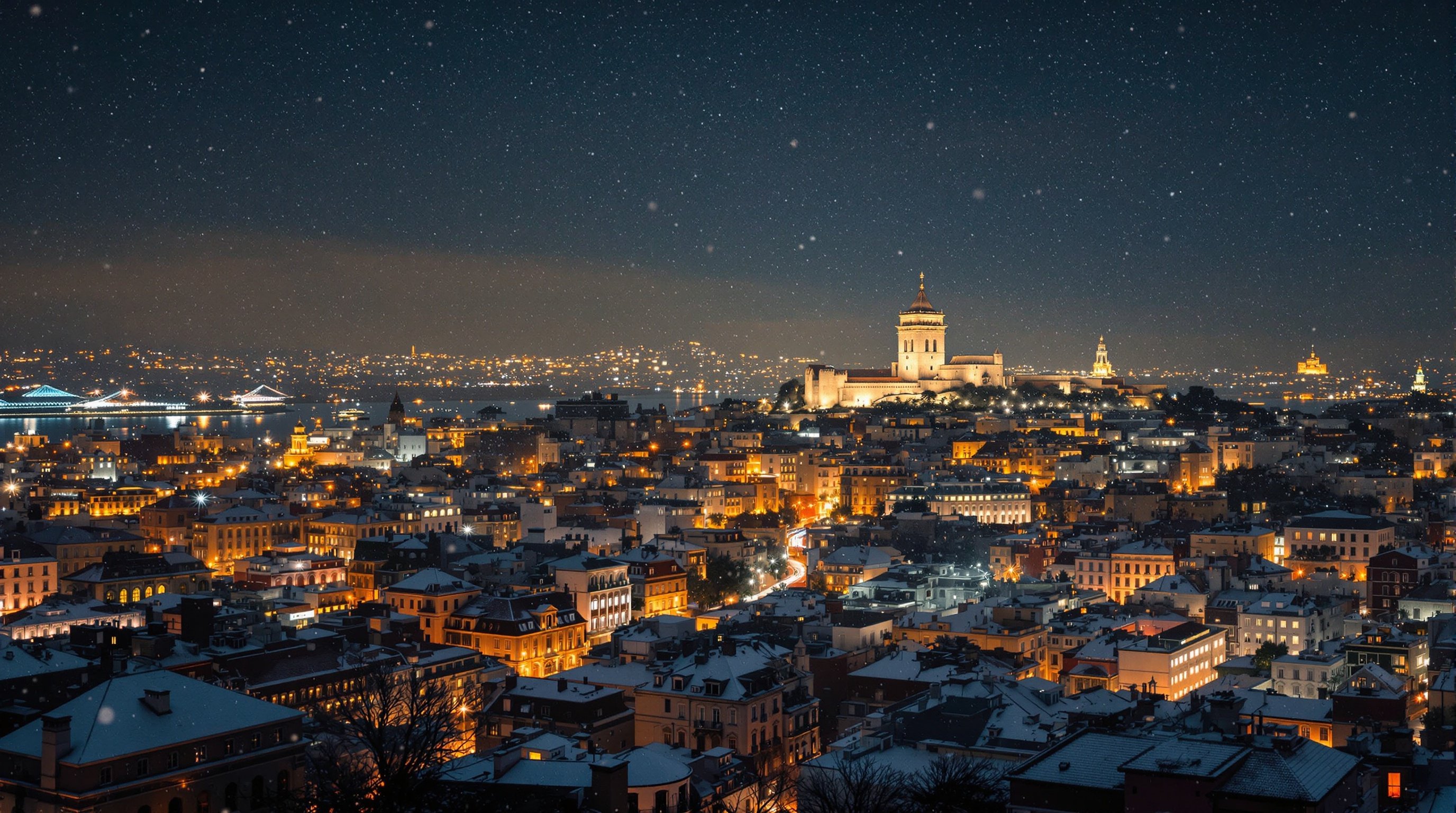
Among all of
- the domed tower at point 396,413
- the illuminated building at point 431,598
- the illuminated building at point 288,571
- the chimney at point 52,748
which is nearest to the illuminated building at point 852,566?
the illuminated building at point 431,598

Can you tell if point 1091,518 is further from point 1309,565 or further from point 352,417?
point 352,417

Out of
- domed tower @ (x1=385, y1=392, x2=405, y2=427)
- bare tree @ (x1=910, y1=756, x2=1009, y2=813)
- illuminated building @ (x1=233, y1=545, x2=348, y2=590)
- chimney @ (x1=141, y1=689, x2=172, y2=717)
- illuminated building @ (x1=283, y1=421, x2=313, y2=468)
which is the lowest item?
illuminated building @ (x1=233, y1=545, x2=348, y2=590)

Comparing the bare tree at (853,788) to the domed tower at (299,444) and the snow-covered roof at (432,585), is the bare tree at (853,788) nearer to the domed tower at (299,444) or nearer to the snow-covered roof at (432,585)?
the snow-covered roof at (432,585)

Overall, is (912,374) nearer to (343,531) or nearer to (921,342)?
(921,342)

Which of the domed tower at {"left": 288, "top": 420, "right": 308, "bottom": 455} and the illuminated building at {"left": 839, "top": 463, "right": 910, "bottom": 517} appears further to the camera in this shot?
the domed tower at {"left": 288, "top": 420, "right": 308, "bottom": 455}

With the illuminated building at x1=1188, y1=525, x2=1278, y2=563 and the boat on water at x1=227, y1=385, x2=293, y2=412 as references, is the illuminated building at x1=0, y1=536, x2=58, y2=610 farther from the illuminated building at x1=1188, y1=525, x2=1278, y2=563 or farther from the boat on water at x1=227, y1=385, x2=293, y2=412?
the boat on water at x1=227, y1=385, x2=293, y2=412

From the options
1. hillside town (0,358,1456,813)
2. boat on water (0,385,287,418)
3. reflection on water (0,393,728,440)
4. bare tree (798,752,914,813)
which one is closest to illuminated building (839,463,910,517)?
hillside town (0,358,1456,813)
